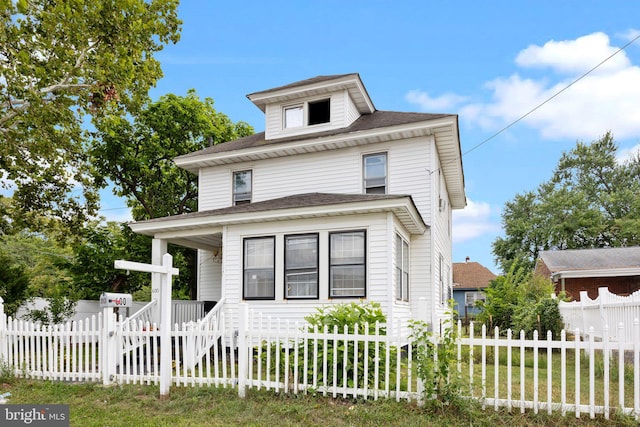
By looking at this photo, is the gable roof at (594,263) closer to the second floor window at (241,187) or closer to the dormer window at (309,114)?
the dormer window at (309,114)

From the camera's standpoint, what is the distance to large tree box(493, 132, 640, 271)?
37.6m

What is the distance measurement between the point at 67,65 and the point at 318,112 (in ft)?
24.1

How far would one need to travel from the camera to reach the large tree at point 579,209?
3756cm

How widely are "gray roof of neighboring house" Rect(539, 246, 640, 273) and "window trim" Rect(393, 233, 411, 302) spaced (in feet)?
44.0

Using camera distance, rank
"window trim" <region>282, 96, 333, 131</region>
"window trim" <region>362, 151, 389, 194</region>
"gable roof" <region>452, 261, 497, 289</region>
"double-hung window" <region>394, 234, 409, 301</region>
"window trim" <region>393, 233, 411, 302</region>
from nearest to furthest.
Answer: "window trim" <region>393, 233, 411, 302</region>, "double-hung window" <region>394, 234, 409, 301</region>, "window trim" <region>362, 151, 389, 194</region>, "window trim" <region>282, 96, 333, 131</region>, "gable roof" <region>452, 261, 497, 289</region>

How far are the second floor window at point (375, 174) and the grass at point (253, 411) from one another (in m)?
7.85

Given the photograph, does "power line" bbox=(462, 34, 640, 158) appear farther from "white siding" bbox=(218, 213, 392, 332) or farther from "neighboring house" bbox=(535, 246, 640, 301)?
"neighboring house" bbox=(535, 246, 640, 301)

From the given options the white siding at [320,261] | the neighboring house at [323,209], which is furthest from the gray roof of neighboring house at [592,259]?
the white siding at [320,261]

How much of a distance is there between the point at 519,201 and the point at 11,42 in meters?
37.4

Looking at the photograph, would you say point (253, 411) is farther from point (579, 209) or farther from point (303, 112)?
point (579, 209)

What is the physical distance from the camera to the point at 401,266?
12.8 meters

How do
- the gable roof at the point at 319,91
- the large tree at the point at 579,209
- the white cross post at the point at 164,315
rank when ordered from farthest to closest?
the large tree at the point at 579,209, the gable roof at the point at 319,91, the white cross post at the point at 164,315

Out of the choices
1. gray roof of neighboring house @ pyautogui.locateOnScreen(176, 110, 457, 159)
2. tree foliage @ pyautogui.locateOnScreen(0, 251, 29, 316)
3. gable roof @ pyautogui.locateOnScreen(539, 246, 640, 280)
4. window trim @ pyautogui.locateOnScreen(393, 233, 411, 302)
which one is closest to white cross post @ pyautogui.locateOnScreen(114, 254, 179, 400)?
window trim @ pyautogui.locateOnScreen(393, 233, 411, 302)

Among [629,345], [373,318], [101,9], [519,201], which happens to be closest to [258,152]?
[101,9]
